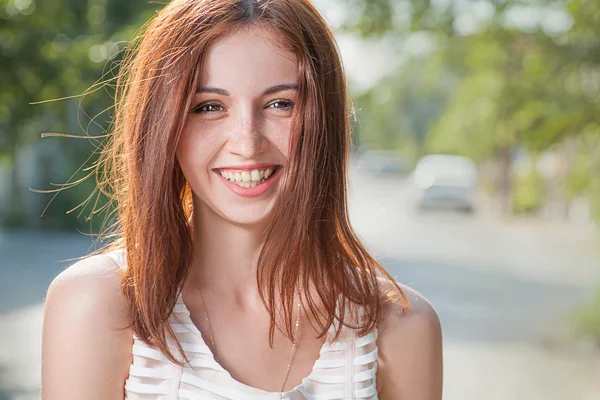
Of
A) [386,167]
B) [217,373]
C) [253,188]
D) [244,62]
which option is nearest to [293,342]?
[217,373]

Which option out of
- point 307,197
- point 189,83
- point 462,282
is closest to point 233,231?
point 307,197

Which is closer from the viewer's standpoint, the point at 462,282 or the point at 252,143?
the point at 252,143

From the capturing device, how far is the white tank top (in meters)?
1.58

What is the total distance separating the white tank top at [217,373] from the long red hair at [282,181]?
30mm

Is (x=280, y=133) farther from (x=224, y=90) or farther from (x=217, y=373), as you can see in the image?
(x=217, y=373)

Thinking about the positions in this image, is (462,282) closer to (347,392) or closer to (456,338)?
(456,338)

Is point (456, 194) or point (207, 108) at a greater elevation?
point (207, 108)

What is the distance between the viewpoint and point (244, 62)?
1.58 m

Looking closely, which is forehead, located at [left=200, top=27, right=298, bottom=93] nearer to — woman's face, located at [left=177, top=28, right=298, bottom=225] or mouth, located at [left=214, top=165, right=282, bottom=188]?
woman's face, located at [left=177, top=28, right=298, bottom=225]

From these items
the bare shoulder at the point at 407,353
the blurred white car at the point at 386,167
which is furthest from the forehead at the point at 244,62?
the blurred white car at the point at 386,167

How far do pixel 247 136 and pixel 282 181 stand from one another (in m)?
0.12

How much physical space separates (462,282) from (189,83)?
33.3ft


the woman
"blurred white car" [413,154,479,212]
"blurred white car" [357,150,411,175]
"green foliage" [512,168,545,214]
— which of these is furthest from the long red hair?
"blurred white car" [357,150,411,175]

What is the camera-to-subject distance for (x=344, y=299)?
1769mm
